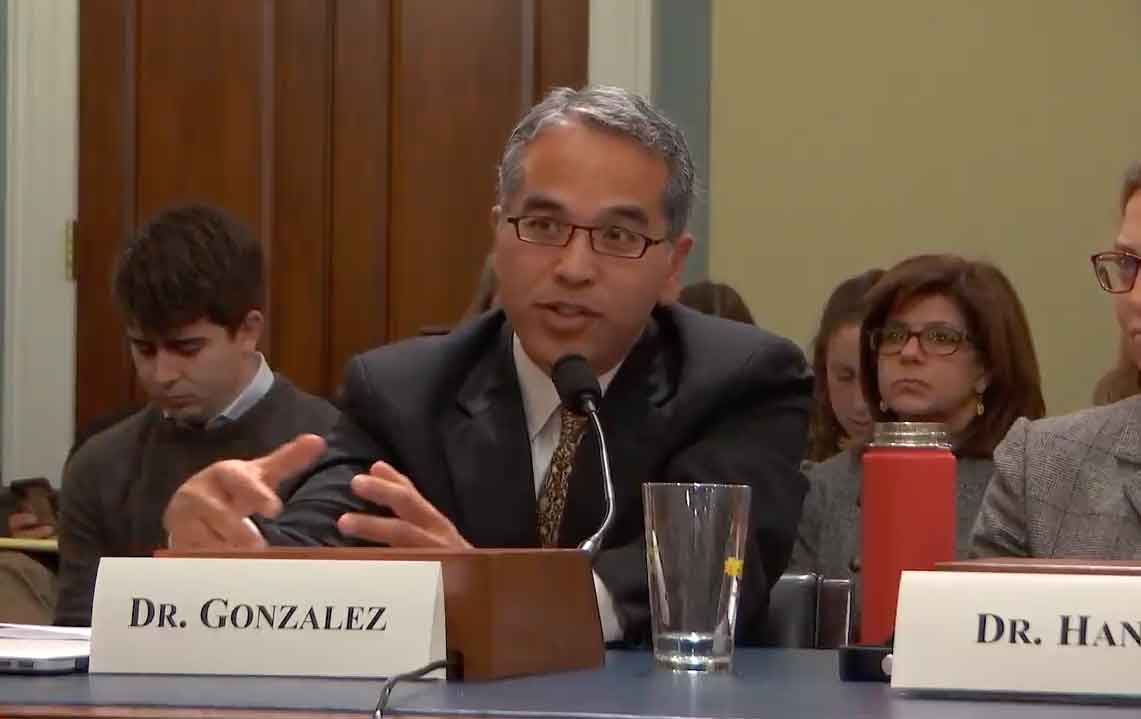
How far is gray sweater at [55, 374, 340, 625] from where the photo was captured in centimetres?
297

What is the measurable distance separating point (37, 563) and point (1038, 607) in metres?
2.48

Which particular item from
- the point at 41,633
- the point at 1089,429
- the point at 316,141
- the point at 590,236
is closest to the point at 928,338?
the point at 1089,429

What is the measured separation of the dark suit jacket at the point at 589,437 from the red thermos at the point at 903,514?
49 cm

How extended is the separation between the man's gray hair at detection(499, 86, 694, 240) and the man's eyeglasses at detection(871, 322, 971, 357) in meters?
0.79

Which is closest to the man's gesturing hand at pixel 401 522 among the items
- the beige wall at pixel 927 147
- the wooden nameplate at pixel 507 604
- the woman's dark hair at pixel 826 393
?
the wooden nameplate at pixel 507 604

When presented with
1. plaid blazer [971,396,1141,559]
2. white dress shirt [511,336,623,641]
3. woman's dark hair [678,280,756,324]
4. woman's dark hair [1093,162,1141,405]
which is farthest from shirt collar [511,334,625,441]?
woman's dark hair [678,280,756,324]

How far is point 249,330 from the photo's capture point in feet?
10.1

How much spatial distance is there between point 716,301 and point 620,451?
1536mm

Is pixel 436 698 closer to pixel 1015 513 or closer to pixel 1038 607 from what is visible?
pixel 1038 607

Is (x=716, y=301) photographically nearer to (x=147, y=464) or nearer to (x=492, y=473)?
(x=147, y=464)

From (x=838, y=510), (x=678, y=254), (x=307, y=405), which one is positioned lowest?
(x=838, y=510)

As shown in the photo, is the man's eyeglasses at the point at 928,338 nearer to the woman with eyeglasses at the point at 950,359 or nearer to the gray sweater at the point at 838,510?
the woman with eyeglasses at the point at 950,359

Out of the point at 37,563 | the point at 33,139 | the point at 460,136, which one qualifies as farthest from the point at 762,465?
the point at 33,139

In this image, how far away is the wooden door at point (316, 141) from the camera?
4145 millimetres
